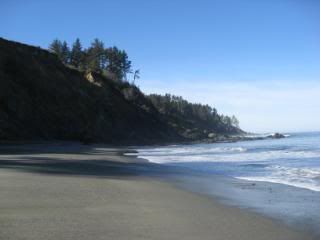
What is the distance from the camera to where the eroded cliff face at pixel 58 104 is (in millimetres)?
39094

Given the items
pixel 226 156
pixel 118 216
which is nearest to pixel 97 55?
pixel 226 156

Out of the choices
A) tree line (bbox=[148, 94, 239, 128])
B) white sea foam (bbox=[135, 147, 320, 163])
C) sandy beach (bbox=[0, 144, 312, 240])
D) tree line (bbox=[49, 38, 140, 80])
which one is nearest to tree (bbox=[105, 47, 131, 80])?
tree line (bbox=[49, 38, 140, 80])

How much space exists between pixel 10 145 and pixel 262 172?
20.5 metres

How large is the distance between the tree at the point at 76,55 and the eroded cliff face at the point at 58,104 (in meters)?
19.5

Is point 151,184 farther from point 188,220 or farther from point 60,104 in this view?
point 60,104

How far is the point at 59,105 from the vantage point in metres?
47.2

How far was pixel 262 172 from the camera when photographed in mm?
17484

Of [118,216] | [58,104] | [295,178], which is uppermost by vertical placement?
[58,104]

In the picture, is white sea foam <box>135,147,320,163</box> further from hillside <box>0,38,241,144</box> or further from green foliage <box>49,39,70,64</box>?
green foliage <box>49,39,70,64</box>

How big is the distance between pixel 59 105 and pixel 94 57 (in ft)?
141

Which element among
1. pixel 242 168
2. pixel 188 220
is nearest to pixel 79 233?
pixel 188 220

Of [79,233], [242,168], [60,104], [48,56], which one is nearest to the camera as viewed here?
[79,233]

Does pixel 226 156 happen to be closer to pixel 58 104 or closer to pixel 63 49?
pixel 58 104

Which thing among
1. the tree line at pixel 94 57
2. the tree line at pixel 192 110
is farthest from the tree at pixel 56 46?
the tree line at pixel 192 110
